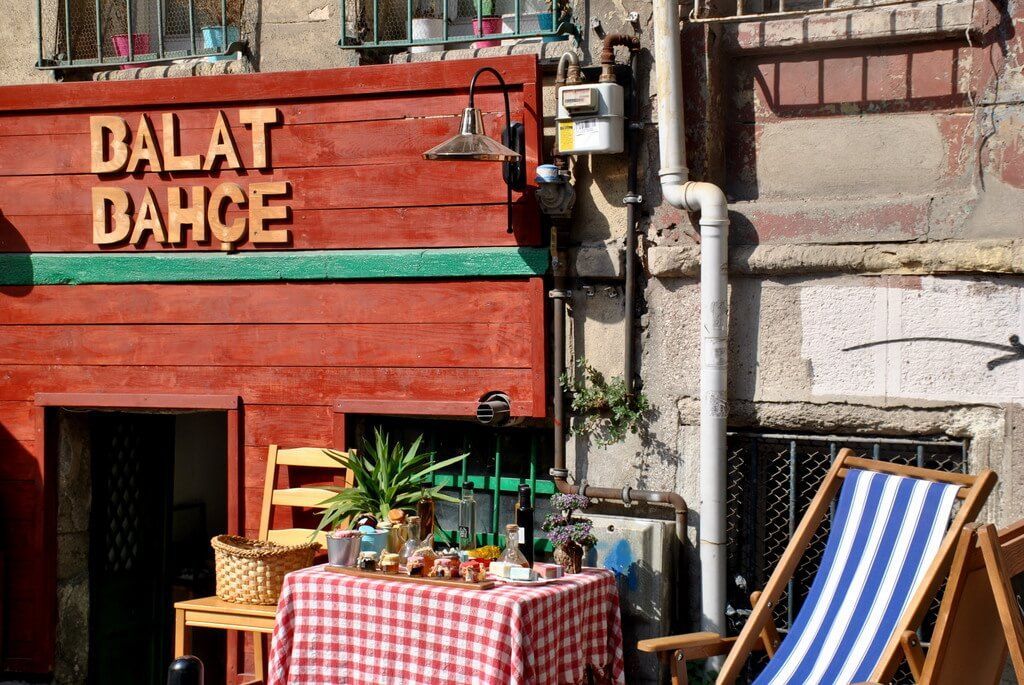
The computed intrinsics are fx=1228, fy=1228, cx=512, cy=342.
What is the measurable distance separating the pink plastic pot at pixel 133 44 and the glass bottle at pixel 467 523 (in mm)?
3517

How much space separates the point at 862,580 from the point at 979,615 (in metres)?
0.46

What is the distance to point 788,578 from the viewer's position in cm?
518

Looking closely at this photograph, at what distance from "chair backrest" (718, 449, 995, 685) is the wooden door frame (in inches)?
124

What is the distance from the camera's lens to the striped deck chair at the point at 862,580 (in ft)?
14.9

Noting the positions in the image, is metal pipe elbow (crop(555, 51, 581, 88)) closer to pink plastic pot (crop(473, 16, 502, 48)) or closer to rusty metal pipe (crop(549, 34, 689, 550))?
rusty metal pipe (crop(549, 34, 689, 550))

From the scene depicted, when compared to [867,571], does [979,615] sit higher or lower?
lower

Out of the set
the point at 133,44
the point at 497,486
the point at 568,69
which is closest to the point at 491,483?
the point at 497,486

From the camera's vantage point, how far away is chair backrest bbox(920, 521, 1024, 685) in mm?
4336

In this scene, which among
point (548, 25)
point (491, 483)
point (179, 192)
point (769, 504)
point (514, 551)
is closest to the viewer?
point (514, 551)

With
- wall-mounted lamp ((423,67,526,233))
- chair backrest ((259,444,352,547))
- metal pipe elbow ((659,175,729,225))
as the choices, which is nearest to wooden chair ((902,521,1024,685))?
metal pipe elbow ((659,175,729,225))

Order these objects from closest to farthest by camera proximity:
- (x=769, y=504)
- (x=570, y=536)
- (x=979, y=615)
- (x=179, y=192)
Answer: (x=979, y=615) < (x=570, y=536) < (x=769, y=504) < (x=179, y=192)

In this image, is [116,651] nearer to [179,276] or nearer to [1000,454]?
[179,276]

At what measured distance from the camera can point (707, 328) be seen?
5.86 meters

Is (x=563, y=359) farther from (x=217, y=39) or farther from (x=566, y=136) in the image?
(x=217, y=39)
